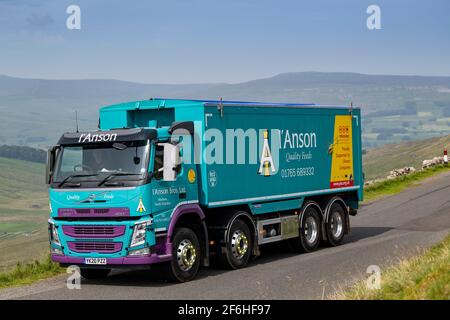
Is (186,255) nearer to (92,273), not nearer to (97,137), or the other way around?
(92,273)

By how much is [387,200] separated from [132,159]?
18.0m

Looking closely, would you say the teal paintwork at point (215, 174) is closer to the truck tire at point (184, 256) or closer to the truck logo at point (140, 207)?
the truck logo at point (140, 207)

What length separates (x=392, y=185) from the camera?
34.2 meters

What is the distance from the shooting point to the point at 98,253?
511 inches

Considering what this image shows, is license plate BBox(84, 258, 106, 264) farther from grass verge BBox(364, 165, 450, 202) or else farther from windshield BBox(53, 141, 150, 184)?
grass verge BBox(364, 165, 450, 202)

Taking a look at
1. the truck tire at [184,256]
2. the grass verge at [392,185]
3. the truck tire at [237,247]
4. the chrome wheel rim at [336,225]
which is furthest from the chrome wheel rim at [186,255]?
the grass verge at [392,185]

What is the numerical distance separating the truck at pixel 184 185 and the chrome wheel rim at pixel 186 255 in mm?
27

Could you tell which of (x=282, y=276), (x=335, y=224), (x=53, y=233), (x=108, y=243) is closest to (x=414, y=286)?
(x=282, y=276)

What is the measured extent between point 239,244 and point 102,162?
341 cm

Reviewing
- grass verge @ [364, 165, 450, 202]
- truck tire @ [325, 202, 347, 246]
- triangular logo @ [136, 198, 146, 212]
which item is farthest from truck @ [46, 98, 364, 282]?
grass verge @ [364, 165, 450, 202]

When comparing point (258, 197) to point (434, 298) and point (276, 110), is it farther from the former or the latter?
point (434, 298)

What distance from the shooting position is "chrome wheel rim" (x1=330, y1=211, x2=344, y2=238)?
18.5m
